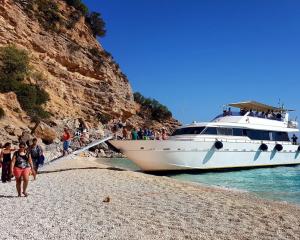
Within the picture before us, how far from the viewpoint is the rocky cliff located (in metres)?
42.6

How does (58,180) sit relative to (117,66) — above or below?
below

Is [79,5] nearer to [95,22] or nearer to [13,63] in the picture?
[95,22]

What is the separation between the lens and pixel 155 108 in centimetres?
6481

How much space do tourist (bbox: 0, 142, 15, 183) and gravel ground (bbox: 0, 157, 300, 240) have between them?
486mm

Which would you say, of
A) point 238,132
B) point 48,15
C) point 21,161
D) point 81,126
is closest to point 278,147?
point 238,132

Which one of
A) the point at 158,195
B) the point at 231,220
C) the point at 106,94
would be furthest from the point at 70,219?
the point at 106,94

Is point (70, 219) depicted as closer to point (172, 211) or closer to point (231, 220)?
point (172, 211)

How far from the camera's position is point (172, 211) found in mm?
9039

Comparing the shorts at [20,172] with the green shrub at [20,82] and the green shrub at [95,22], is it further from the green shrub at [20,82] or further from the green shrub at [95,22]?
the green shrub at [95,22]

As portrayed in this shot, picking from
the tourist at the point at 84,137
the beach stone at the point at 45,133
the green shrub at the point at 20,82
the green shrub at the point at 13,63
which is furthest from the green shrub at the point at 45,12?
the beach stone at the point at 45,133

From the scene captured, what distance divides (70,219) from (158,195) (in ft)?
14.5

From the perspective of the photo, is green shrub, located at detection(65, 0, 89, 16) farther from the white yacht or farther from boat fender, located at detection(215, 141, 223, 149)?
boat fender, located at detection(215, 141, 223, 149)

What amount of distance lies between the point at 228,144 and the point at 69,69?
102ft

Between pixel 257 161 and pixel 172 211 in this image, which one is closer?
pixel 172 211
